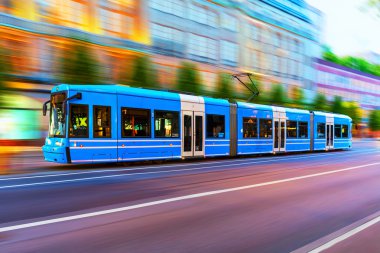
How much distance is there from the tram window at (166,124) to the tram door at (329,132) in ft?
51.0

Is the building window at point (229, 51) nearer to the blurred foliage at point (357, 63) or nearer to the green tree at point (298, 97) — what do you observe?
the green tree at point (298, 97)

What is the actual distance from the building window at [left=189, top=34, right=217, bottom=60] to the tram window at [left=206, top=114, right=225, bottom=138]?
21323 millimetres

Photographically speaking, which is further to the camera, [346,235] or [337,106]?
[337,106]

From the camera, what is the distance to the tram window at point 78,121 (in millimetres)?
13945

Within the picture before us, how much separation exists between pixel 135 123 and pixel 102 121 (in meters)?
1.59

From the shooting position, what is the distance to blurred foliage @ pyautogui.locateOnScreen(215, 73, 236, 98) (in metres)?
38.1

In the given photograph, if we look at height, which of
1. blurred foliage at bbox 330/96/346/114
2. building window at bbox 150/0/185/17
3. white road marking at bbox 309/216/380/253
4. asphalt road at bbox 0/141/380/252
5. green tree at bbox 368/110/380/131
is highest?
building window at bbox 150/0/185/17

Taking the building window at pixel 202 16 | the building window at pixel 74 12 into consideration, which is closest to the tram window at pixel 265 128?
the building window at pixel 74 12

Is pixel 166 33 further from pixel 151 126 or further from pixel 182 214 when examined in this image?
pixel 182 214

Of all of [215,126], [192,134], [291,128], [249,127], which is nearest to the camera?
[192,134]

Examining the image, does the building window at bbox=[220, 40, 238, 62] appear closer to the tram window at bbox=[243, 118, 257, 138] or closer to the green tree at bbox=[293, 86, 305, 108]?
the green tree at bbox=[293, 86, 305, 108]

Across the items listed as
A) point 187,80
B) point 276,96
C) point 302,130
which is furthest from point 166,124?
point 276,96

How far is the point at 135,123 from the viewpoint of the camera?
52.1 ft

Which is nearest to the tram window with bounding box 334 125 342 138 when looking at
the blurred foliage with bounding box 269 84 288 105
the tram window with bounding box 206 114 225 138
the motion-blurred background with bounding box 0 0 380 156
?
the motion-blurred background with bounding box 0 0 380 156
